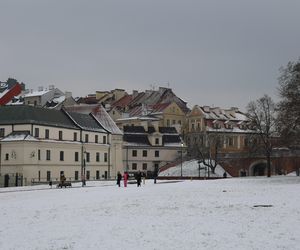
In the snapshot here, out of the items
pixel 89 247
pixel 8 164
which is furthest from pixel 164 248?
pixel 8 164

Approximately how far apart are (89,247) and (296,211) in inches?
443

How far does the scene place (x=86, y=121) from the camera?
105312 millimetres

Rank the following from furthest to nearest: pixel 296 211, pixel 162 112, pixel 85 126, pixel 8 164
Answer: pixel 162 112 → pixel 85 126 → pixel 8 164 → pixel 296 211

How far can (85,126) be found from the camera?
336 ft

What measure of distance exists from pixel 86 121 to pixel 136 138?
2473 cm

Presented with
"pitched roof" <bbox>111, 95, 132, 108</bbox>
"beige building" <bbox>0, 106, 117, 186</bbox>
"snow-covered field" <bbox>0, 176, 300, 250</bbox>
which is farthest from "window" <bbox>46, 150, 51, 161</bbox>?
"pitched roof" <bbox>111, 95, 132, 108</bbox>

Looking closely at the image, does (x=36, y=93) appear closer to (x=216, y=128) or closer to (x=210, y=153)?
(x=216, y=128)

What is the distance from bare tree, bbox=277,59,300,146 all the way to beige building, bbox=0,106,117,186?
3600 centimetres

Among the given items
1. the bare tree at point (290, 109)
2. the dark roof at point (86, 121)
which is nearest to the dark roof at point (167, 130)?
the dark roof at point (86, 121)

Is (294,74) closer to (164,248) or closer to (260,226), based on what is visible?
(260,226)

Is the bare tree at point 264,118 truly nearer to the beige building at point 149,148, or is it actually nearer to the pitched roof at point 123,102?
the beige building at point 149,148

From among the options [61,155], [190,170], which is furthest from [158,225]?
[190,170]

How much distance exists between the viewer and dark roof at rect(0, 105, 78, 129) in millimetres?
89875

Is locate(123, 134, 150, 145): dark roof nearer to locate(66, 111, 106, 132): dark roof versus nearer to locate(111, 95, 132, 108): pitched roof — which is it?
locate(66, 111, 106, 132): dark roof
